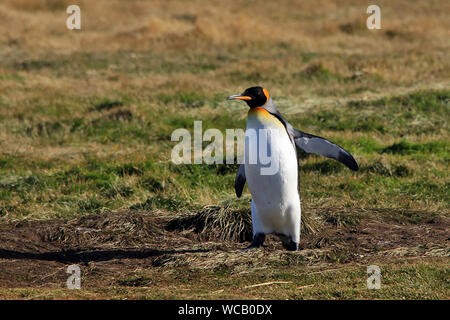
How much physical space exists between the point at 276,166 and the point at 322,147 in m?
0.61

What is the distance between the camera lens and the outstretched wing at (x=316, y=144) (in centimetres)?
793

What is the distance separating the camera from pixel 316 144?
26.3 feet

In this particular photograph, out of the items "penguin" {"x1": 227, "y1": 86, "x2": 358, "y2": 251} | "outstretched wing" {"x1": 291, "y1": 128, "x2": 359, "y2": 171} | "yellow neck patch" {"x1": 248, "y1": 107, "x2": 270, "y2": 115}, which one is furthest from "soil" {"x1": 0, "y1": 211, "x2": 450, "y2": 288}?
"yellow neck patch" {"x1": 248, "y1": 107, "x2": 270, "y2": 115}

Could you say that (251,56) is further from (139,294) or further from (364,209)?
(139,294)

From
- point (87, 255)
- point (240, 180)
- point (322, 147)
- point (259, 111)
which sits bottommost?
point (87, 255)

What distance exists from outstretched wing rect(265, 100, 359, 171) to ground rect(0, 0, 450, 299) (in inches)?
35.5

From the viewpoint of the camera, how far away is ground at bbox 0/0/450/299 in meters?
7.20

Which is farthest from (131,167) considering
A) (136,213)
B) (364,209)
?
(364,209)

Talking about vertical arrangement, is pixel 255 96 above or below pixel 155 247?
above

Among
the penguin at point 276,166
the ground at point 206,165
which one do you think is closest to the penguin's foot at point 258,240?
the penguin at point 276,166

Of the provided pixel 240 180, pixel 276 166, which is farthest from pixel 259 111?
pixel 240 180

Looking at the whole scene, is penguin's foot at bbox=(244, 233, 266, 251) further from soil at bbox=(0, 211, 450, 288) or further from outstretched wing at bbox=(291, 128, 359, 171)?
outstretched wing at bbox=(291, 128, 359, 171)

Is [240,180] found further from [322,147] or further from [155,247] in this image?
[155,247]

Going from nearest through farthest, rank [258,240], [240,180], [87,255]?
[87,255] → [258,240] → [240,180]
